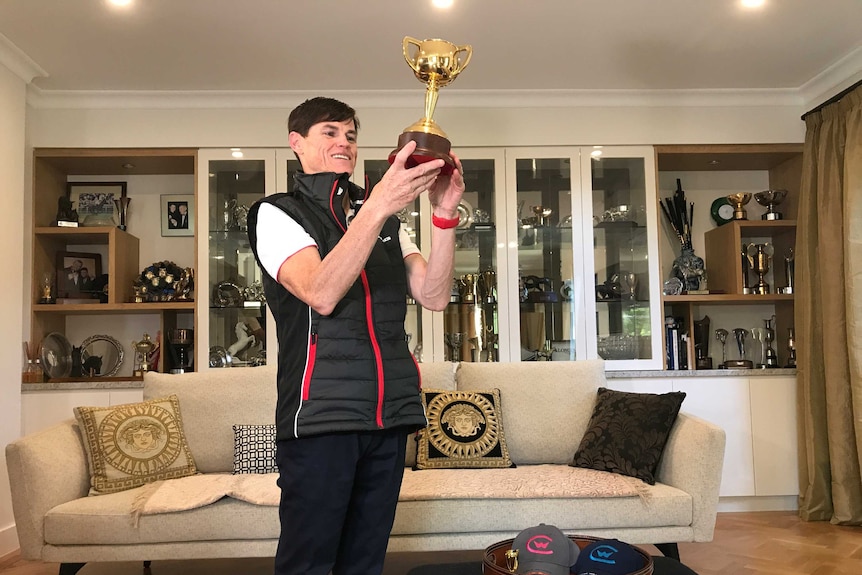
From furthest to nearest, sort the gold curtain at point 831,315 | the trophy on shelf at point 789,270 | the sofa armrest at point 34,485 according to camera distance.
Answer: the trophy on shelf at point 789,270 → the gold curtain at point 831,315 → the sofa armrest at point 34,485

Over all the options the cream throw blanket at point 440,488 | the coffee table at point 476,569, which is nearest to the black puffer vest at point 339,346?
the coffee table at point 476,569

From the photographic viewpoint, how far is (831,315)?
139 inches

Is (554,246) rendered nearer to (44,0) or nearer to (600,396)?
(600,396)

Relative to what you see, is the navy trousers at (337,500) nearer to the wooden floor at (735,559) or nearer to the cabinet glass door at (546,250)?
the wooden floor at (735,559)

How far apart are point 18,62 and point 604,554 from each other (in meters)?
3.42

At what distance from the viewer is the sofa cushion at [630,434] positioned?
8.79ft

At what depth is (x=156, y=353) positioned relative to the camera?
411cm

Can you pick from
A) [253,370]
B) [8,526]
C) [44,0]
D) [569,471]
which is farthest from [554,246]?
[8,526]

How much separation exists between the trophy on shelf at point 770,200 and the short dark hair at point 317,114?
3.49 metres

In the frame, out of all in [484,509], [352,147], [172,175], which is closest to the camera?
[352,147]

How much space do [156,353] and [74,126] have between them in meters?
1.34

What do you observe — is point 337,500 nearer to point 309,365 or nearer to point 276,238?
point 309,365

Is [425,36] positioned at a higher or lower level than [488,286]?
higher

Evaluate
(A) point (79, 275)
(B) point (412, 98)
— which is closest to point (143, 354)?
(A) point (79, 275)
